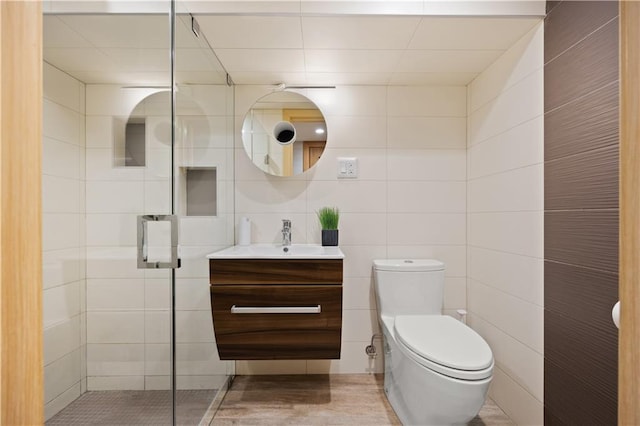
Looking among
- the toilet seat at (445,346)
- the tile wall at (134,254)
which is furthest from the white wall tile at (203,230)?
the toilet seat at (445,346)

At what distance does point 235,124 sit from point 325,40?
0.84 meters

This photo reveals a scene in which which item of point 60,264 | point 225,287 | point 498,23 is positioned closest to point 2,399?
point 60,264

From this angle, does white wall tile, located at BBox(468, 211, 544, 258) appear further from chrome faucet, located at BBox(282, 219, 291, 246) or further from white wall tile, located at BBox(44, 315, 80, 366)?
white wall tile, located at BBox(44, 315, 80, 366)

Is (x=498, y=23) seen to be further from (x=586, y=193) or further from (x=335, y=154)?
(x=335, y=154)

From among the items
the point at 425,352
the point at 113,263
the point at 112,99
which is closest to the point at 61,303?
the point at 113,263

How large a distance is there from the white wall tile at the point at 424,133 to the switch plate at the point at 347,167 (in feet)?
0.84

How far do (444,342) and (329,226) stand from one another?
3.01 feet

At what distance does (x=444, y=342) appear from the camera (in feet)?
5.23

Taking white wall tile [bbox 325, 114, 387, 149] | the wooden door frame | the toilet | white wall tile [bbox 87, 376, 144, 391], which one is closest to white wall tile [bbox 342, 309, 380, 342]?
the toilet

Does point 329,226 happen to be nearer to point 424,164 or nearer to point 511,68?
point 424,164

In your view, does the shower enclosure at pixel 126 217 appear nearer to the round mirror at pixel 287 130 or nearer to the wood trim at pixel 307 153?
the round mirror at pixel 287 130

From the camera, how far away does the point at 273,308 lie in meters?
1.71

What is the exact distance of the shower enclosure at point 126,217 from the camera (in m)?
0.77

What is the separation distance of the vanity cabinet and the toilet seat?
0.36 m
